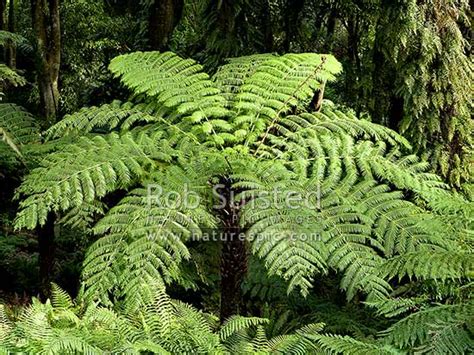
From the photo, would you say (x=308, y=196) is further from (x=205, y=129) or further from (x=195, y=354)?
(x=195, y=354)

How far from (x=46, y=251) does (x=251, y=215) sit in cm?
177

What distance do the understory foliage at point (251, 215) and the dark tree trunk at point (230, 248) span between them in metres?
0.06

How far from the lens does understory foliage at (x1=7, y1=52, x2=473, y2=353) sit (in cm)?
229

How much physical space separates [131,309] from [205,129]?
1.05m

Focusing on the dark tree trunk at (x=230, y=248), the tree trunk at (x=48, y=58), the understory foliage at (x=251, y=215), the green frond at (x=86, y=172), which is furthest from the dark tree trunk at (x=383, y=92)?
the tree trunk at (x=48, y=58)

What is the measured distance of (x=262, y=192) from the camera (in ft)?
8.22

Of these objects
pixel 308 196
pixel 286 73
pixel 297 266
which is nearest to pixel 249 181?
pixel 308 196

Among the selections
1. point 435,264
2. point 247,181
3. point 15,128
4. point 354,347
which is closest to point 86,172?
point 247,181

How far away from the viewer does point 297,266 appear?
7.44ft

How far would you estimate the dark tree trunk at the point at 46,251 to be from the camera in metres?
3.54

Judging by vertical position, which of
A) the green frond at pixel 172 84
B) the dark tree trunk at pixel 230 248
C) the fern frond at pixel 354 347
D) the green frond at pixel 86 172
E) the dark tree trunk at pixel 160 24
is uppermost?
the dark tree trunk at pixel 160 24

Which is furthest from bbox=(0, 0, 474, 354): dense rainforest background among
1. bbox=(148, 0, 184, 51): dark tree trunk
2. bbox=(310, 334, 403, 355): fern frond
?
bbox=(148, 0, 184, 51): dark tree trunk

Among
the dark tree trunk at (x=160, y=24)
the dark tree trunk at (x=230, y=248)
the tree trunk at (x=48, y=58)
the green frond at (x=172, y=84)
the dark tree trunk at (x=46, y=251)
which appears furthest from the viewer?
the dark tree trunk at (x=160, y=24)

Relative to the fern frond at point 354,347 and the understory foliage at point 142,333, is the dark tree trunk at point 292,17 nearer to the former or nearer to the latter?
the understory foliage at point 142,333
